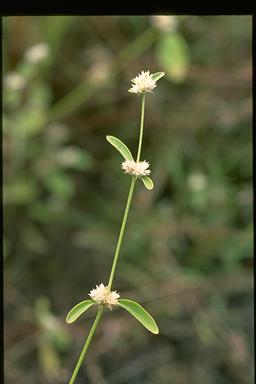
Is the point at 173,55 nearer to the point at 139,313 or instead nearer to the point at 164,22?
the point at 164,22

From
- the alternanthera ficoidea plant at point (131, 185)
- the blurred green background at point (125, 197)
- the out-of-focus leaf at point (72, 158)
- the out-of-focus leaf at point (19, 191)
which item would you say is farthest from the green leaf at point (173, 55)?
the alternanthera ficoidea plant at point (131, 185)

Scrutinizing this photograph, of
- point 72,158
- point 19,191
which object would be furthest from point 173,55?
point 19,191

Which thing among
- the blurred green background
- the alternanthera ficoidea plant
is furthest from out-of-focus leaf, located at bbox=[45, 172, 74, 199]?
the alternanthera ficoidea plant

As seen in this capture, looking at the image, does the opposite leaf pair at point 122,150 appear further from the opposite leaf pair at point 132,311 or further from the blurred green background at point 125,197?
the blurred green background at point 125,197

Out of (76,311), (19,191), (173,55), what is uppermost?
(173,55)

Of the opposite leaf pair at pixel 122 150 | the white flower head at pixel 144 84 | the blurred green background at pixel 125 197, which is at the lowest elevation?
the opposite leaf pair at pixel 122 150

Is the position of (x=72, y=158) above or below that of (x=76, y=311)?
above

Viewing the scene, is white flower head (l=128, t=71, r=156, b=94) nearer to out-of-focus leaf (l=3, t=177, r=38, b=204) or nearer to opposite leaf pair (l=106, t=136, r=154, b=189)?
opposite leaf pair (l=106, t=136, r=154, b=189)

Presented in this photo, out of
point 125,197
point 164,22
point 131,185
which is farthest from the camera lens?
point 125,197
